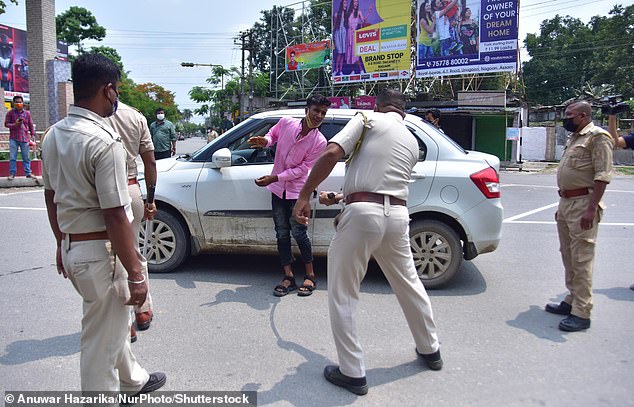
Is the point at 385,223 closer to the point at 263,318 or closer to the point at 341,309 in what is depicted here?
the point at 341,309

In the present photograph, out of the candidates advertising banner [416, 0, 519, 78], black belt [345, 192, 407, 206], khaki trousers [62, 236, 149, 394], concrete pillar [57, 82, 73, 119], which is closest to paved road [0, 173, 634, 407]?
khaki trousers [62, 236, 149, 394]

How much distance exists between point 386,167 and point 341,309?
0.92 m

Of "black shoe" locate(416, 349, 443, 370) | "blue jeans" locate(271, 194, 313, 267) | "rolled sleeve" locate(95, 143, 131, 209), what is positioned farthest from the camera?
"blue jeans" locate(271, 194, 313, 267)

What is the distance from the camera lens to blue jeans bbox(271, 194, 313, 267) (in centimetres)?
481

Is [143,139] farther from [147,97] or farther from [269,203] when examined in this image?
[147,97]

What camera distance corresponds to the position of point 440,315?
14.2ft

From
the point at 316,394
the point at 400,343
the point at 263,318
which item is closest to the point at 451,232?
the point at 400,343

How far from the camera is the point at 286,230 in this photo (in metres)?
4.83

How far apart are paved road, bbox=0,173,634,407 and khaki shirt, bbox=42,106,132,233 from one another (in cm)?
135

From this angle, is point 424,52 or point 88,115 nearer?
point 88,115

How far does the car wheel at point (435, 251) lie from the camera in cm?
491

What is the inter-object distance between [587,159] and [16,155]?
12.1 metres

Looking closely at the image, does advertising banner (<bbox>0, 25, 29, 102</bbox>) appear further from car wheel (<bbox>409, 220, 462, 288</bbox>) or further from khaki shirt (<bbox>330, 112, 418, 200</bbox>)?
khaki shirt (<bbox>330, 112, 418, 200</bbox>)

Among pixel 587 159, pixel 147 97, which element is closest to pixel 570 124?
pixel 587 159
